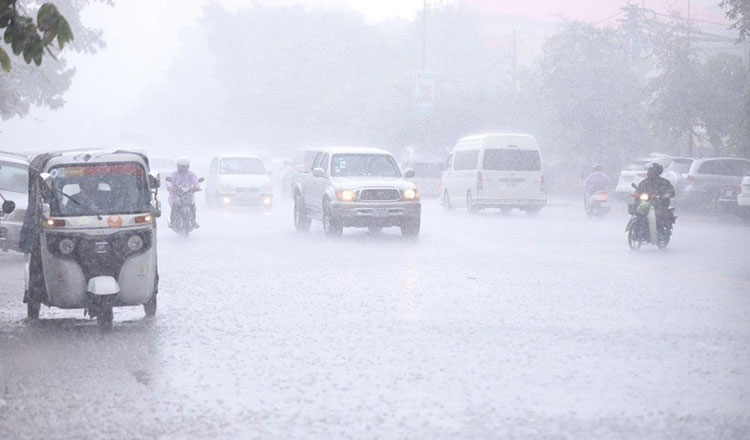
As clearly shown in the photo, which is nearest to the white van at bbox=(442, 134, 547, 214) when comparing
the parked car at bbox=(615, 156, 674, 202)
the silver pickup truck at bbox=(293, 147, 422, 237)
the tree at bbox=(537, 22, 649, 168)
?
the parked car at bbox=(615, 156, 674, 202)

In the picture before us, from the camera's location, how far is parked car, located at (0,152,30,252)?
18.2m

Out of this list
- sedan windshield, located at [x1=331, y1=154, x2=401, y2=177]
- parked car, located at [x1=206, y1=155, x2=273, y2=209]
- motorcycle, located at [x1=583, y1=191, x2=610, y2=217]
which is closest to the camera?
sedan windshield, located at [x1=331, y1=154, x2=401, y2=177]

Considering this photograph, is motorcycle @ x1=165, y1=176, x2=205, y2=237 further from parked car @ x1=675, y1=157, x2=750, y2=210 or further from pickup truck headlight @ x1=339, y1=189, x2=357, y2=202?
parked car @ x1=675, y1=157, x2=750, y2=210

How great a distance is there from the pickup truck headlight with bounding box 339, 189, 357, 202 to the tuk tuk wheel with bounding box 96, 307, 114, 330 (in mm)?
13201

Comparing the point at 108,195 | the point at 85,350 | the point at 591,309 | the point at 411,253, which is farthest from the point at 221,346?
the point at 411,253

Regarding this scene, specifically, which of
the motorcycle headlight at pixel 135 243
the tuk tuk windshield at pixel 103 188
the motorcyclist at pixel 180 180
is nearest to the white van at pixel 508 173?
the motorcyclist at pixel 180 180

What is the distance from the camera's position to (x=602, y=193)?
32969 mm

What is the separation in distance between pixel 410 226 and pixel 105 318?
535 inches

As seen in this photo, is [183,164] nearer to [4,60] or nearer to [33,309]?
[33,309]

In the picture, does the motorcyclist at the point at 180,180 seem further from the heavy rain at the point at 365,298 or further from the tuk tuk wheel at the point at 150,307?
the tuk tuk wheel at the point at 150,307

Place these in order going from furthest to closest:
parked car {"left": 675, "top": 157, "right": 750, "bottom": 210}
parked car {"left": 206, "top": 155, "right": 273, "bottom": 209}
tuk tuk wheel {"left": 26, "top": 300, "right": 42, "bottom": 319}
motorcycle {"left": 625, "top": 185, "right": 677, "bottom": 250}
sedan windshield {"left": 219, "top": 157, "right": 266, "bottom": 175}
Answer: sedan windshield {"left": 219, "top": 157, "right": 266, "bottom": 175} < parked car {"left": 206, "top": 155, "right": 273, "bottom": 209} < parked car {"left": 675, "top": 157, "right": 750, "bottom": 210} < motorcycle {"left": 625, "top": 185, "right": 677, "bottom": 250} < tuk tuk wheel {"left": 26, "top": 300, "right": 42, "bottom": 319}

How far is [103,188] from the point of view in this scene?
11.4 m

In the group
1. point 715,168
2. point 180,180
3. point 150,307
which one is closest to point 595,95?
point 715,168

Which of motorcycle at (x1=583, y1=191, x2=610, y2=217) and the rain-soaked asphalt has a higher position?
the rain-soaked asphalt
